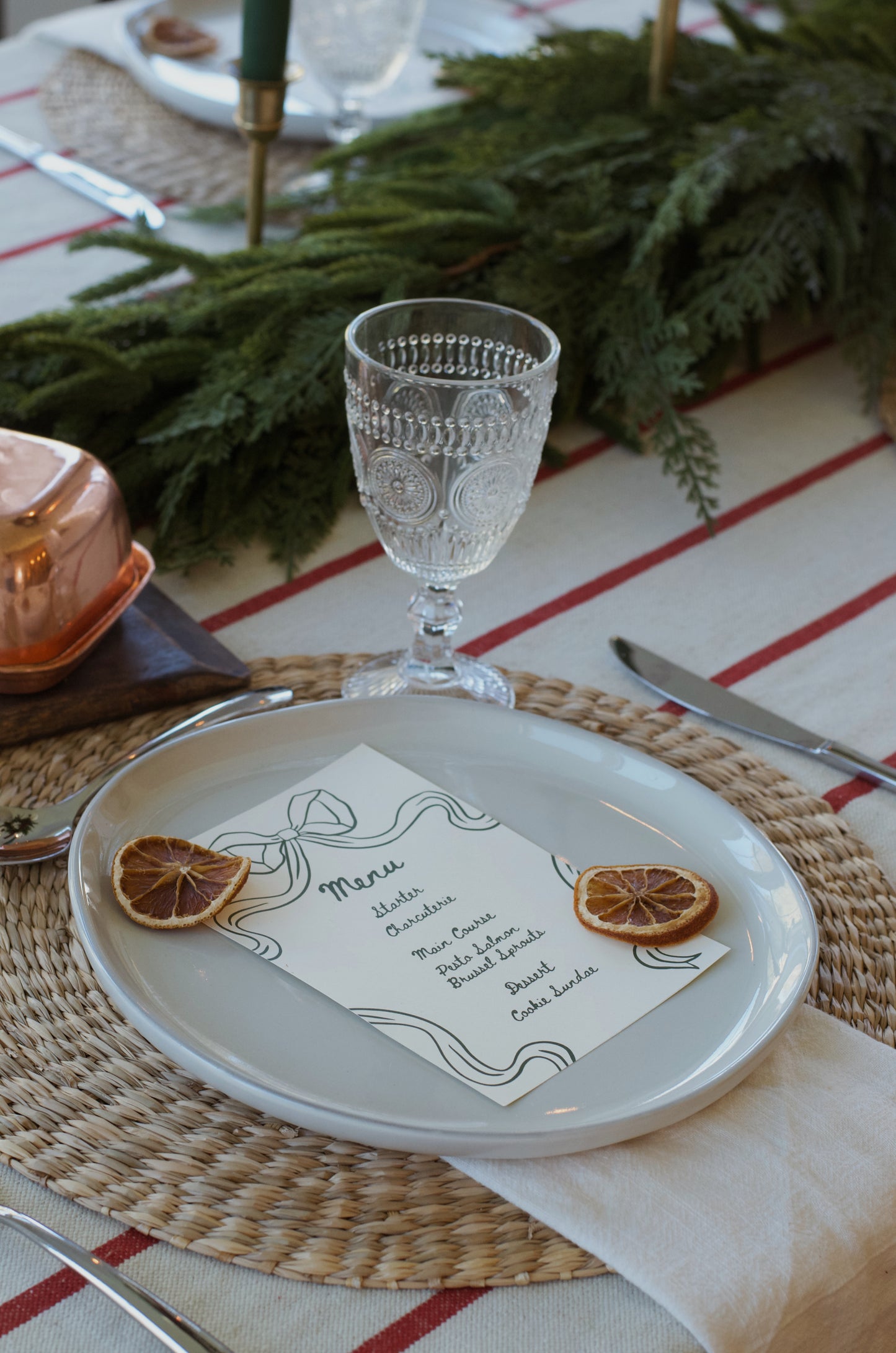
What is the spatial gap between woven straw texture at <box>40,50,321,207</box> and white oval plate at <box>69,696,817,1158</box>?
0.60 m

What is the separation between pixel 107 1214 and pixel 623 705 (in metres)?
0.30

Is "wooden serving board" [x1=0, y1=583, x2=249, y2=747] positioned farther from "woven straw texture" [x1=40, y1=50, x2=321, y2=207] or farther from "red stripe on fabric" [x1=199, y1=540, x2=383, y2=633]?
"woven straw texture" [x1=40, y1=50, x2=321, y2=207]

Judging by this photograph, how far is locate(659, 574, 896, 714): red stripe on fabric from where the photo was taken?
60 cm

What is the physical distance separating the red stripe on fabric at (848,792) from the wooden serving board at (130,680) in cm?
25

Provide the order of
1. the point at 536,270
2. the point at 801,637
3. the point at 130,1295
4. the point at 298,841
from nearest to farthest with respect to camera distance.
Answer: the point at 130,1295, the point at 298,841, the point at 801,637, the point at 536,270

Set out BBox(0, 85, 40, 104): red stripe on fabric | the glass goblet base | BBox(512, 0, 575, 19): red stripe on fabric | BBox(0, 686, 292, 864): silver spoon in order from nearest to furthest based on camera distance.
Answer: BBox(0, 686, 292, 864): silver spoon
the glass goblet base
BBox(0, 85, 40, 104): red stripe on fabric
BBox(512, 0, 575, 19): red stripe on fabric

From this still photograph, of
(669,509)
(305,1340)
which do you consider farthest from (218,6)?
(305,1340)

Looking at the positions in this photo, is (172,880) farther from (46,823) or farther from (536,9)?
(536,9)

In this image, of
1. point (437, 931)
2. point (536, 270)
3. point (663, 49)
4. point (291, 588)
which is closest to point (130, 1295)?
→ point (437, 931)

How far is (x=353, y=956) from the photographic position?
389 millimetres

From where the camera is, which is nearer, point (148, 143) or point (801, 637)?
point (801, 637)

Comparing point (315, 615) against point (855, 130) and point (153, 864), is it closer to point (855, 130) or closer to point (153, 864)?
point (153, 864)

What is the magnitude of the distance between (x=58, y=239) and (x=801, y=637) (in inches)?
23.0

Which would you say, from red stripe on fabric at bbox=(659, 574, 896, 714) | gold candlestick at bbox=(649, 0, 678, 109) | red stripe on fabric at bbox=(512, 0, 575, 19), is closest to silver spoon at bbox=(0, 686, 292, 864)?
red stripe on fabric at bbox=(659, 574, 896, 714)
